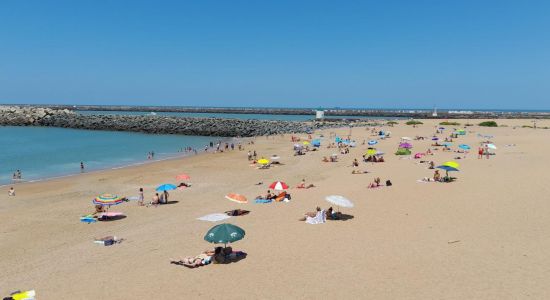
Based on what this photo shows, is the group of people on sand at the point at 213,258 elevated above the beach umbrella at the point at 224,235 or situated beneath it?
situated beneath

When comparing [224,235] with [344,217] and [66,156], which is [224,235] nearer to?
[344,217]

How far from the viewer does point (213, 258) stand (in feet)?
36.0

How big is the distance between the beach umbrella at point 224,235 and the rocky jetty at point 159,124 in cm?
4950

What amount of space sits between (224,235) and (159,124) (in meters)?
66.3

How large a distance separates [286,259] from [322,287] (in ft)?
6.01

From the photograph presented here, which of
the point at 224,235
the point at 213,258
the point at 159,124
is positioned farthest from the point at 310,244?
the point at 159,124

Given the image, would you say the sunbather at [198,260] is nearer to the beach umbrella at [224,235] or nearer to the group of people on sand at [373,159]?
the beach umbrella at [224,235]

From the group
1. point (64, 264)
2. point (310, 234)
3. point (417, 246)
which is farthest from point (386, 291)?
point (64, 264)

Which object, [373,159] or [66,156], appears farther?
[66,156]

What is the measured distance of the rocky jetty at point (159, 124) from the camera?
65.0 meters

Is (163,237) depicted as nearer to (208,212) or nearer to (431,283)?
(208,212)

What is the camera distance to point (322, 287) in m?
9.20

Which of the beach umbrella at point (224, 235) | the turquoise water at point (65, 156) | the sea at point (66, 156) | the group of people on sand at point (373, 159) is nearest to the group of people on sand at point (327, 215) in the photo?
the beach umbrella at point (224, 235)

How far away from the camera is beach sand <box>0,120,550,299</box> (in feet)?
30.4
